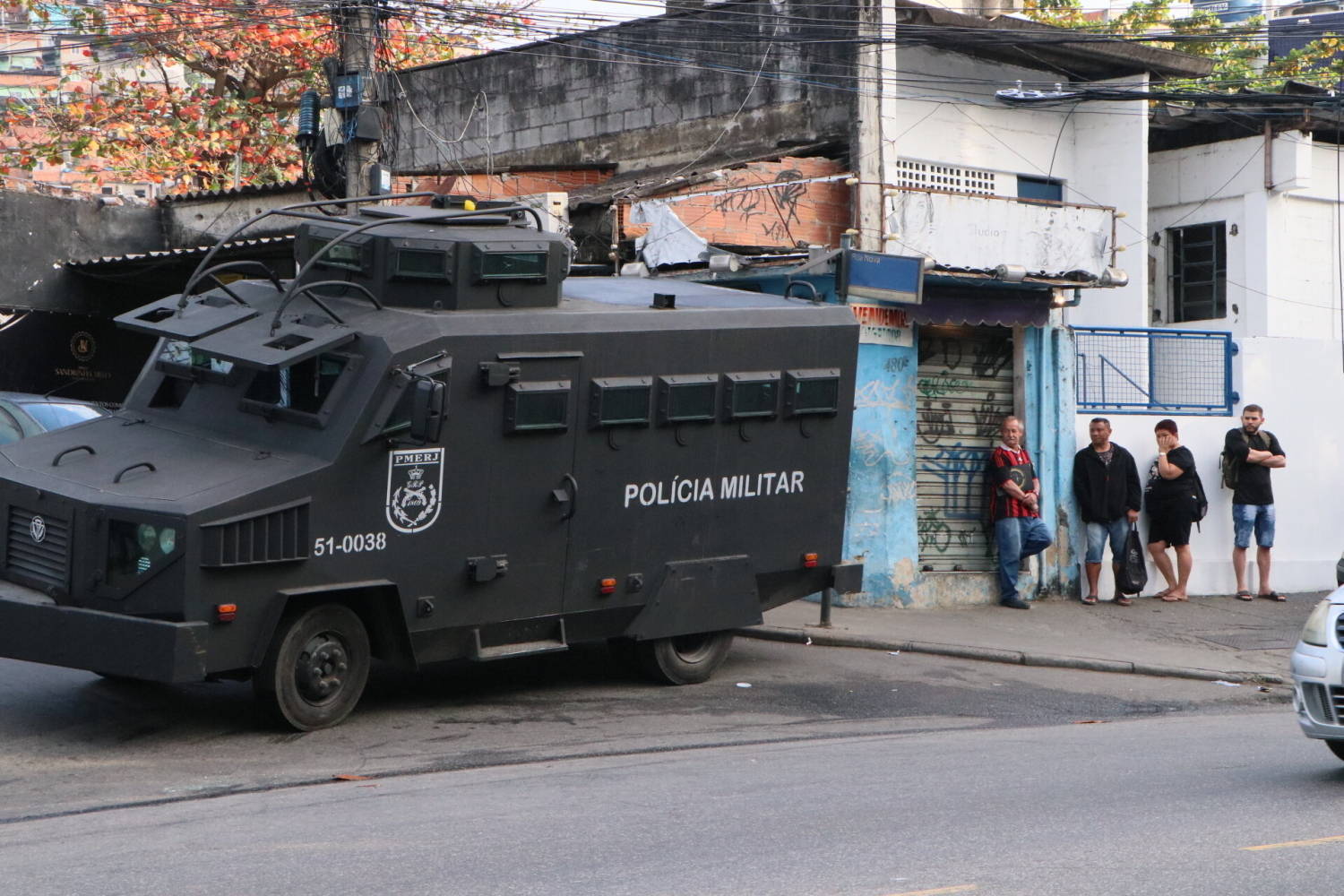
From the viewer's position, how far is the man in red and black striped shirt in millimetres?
15586

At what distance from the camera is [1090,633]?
48.1 feet

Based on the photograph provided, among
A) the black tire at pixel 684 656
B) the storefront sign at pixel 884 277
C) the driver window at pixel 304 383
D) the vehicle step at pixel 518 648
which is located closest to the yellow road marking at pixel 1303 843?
the vehicle step at pixel 518 648

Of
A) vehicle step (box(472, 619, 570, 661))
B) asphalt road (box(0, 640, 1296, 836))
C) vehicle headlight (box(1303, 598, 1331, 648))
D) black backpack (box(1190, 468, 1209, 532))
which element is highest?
black backpack (box(1190, 468, 1209, 532))

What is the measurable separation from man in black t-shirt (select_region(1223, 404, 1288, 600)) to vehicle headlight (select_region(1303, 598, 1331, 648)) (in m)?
9.03

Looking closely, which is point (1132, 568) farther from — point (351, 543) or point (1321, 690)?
point (351, 543)

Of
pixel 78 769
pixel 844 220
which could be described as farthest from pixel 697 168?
pixel 78 769

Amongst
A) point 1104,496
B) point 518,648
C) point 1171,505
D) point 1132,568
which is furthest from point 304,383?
point 1171,505

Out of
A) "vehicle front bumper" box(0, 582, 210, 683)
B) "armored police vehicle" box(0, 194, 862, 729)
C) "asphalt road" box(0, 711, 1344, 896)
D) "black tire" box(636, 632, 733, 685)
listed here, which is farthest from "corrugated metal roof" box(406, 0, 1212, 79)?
"vehicle front bumper" box(0, 582, 210, 683)

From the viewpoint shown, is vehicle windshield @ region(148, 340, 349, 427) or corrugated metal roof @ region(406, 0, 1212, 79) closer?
vehicle windshield @ region(148, 340, 349, 427)

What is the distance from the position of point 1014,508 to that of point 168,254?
402 inches

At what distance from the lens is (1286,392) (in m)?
17.8

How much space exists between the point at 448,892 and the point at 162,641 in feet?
10.8

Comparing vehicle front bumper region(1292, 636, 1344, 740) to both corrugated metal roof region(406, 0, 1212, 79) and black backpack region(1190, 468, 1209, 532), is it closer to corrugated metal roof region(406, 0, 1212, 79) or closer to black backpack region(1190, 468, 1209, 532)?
black backpack region(1190, 468, 1209, 532)

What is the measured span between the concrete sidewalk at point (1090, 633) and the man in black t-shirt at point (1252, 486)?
2.22 ft
